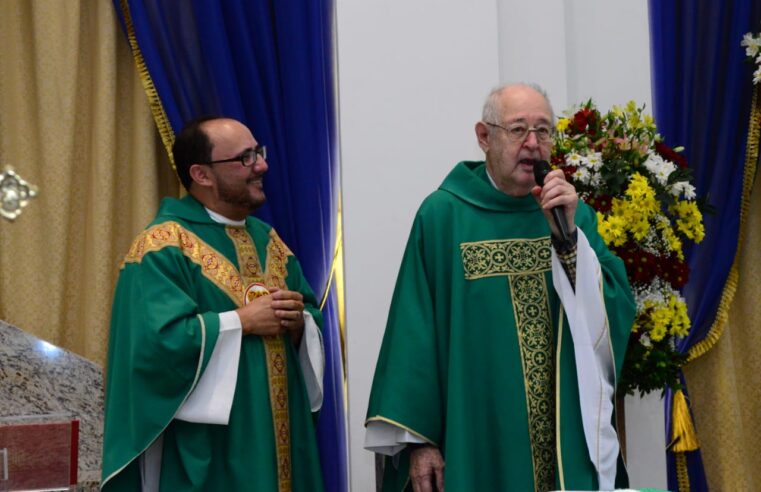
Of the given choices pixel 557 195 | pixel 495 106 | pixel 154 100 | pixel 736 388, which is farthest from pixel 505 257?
pixel 736 388

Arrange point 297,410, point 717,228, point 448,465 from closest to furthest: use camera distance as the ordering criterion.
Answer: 1. point 448,465
2. point 297,410
3. point 717,228

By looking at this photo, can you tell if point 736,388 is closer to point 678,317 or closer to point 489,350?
point 678,317

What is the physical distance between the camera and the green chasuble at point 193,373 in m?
3.74

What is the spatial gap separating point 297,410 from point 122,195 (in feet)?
5.62

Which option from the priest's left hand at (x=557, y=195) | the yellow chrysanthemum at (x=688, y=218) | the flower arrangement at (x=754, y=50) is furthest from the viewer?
the flower arrangement at (x=754, y=50)

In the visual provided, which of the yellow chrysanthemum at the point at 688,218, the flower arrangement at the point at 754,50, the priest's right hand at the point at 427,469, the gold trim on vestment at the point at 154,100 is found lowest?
the priest's right hand at the point at 427,469

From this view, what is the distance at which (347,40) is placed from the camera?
17.4ft

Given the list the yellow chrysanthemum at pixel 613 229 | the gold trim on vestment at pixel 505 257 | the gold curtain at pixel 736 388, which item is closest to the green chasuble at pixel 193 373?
the gold trim on vestment at pixel 505 257

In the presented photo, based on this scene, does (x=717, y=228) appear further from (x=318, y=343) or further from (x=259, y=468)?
(x=259, y=468)

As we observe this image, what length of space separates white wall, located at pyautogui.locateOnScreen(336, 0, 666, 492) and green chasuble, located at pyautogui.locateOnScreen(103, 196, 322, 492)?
1009 mm

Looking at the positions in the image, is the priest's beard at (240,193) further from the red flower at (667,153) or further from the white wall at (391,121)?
the red flower at (667,153)

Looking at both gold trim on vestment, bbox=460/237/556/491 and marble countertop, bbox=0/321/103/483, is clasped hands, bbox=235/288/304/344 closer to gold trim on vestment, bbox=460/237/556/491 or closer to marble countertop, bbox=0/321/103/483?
gold trim on vestment, bbox=460/237/556/491

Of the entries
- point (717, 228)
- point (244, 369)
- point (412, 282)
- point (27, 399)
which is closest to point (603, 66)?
point (717, 228)

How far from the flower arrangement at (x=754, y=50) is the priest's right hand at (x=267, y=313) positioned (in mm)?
2710
